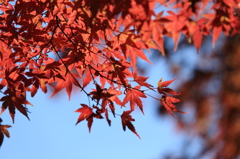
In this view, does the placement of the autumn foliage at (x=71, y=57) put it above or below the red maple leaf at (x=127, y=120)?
above

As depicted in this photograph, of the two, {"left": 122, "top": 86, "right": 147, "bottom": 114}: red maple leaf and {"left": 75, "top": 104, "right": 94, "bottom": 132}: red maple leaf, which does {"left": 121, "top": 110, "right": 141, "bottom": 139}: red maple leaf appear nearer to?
{"left": 122, "top": 86, "right": 147, "bottom": 114}: red maple leaf

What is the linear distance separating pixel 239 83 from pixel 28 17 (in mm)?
2950

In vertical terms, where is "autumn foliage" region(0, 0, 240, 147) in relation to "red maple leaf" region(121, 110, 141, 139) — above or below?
above

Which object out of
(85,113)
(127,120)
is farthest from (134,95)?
(85,113)

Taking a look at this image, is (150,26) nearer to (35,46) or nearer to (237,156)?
(35,46)

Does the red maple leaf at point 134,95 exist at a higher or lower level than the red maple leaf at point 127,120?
higher

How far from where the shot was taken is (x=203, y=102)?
414 centimetres

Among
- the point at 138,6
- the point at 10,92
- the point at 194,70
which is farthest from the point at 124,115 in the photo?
the point at 194,70

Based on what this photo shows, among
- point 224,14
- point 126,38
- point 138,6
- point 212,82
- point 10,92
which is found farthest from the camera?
point 212,82

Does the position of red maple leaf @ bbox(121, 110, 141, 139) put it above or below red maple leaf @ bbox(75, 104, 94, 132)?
below

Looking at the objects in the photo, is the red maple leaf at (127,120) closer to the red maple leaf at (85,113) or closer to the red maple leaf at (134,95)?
the red maple leaf at (134,95)

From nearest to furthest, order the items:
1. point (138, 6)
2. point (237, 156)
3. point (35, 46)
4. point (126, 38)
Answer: point (138, 6)
point (126, 38)
point (35, 46)
point (237, 156)

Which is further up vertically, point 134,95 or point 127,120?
point 134,95

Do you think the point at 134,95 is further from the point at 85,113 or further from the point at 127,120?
the point at 85,113
